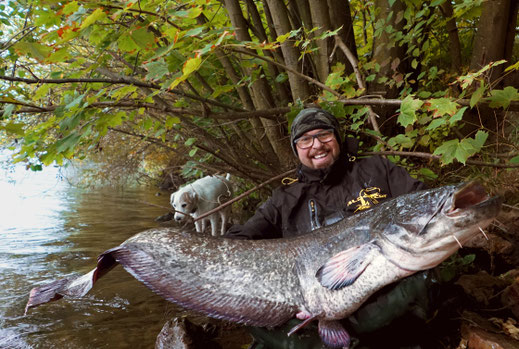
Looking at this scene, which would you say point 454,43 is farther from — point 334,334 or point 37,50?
point 37,50

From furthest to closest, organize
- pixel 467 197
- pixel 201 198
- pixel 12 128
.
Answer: pixel 201 198, pixel 12 128, pixel 467 197

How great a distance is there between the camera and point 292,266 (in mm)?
2104

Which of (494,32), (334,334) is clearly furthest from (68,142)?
(494,32)

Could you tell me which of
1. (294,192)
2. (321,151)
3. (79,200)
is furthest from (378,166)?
(79,200)

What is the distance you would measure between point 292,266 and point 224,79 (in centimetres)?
407

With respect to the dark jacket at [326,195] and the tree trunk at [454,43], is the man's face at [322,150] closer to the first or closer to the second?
the dark jacket at [326,195]

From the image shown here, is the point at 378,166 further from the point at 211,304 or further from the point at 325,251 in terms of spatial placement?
the point at 211,304

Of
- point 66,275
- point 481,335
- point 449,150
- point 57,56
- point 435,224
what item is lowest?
point 481,335

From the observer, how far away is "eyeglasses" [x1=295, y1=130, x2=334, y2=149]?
2.79 metres

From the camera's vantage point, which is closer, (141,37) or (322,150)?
(141,37)

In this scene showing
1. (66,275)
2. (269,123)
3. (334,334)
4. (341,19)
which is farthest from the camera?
(66,275)

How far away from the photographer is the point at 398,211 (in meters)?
1.75

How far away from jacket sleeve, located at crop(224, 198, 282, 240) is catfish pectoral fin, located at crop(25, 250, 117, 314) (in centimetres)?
97

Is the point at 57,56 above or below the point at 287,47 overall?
below
